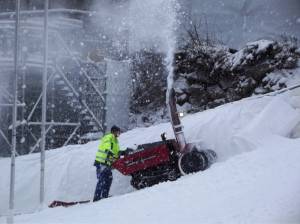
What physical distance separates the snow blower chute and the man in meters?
0.18

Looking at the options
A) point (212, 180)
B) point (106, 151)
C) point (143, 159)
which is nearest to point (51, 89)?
point (106, 151)

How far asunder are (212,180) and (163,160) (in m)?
2.33

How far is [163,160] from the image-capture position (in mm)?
12516

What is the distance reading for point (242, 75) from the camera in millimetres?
18672

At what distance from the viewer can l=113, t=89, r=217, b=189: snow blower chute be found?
12.3 metres

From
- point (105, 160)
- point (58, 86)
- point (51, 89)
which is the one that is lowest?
point (105, 160)

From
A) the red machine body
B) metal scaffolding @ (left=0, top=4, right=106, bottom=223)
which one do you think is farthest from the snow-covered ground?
metal scaffolding @ (left=0, top=4, right=106, bottom=223)

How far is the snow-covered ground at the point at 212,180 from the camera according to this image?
859cm

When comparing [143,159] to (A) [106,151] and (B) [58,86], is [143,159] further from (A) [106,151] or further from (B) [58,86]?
(B) [58,86]

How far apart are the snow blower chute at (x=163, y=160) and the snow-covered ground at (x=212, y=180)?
496 mm

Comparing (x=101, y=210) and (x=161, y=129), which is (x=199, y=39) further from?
(x=101, y=210)

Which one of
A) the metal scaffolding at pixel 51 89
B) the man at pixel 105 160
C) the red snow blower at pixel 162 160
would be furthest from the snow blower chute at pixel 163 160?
the metal scaffolding at pixel 51 89

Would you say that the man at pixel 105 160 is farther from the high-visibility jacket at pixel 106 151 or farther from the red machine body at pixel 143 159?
the red machine body at pixel 143 159

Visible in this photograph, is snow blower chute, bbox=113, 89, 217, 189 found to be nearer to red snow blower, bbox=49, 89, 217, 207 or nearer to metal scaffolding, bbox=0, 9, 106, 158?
red snow blower, bbox=49, 89, 217, 207
